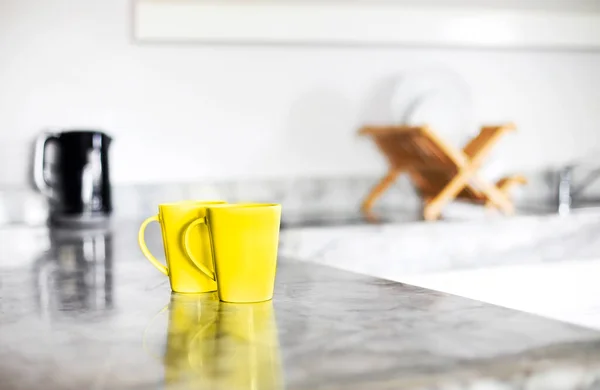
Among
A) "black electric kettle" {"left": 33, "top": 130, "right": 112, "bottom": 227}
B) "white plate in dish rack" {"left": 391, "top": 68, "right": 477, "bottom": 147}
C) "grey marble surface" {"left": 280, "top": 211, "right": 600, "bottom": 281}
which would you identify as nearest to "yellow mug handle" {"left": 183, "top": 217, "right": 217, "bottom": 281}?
Result: "grey marble surface" {"left": 280, "top": 211, "right": 600, "bottom": 281}

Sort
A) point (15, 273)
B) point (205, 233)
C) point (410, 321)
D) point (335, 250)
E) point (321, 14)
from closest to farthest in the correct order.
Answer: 1. point (410, 321)
2. point (205, 233)
3. point (15, 273)
4. point (335, 250)
5. point (321, 14)

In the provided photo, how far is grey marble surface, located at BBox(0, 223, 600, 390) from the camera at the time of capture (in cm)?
44

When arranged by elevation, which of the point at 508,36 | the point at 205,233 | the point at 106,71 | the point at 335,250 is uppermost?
the point at 508,36

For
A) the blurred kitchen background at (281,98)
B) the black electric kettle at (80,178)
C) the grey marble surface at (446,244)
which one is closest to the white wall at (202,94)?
the blurred kitchen background at (281,98)

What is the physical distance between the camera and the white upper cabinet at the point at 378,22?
6.98 feet

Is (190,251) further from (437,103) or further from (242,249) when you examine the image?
(437,103)

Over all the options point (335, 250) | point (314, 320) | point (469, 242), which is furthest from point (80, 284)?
point (469, 242)

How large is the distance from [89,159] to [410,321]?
4.34ft

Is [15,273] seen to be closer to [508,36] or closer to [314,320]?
[314,320]

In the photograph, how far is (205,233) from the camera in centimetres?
75

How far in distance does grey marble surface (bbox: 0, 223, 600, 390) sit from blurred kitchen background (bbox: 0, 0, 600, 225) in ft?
4.13

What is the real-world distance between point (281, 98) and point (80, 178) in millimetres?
709

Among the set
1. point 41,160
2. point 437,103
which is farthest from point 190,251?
point 437,103

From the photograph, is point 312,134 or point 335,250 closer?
point 335,250
